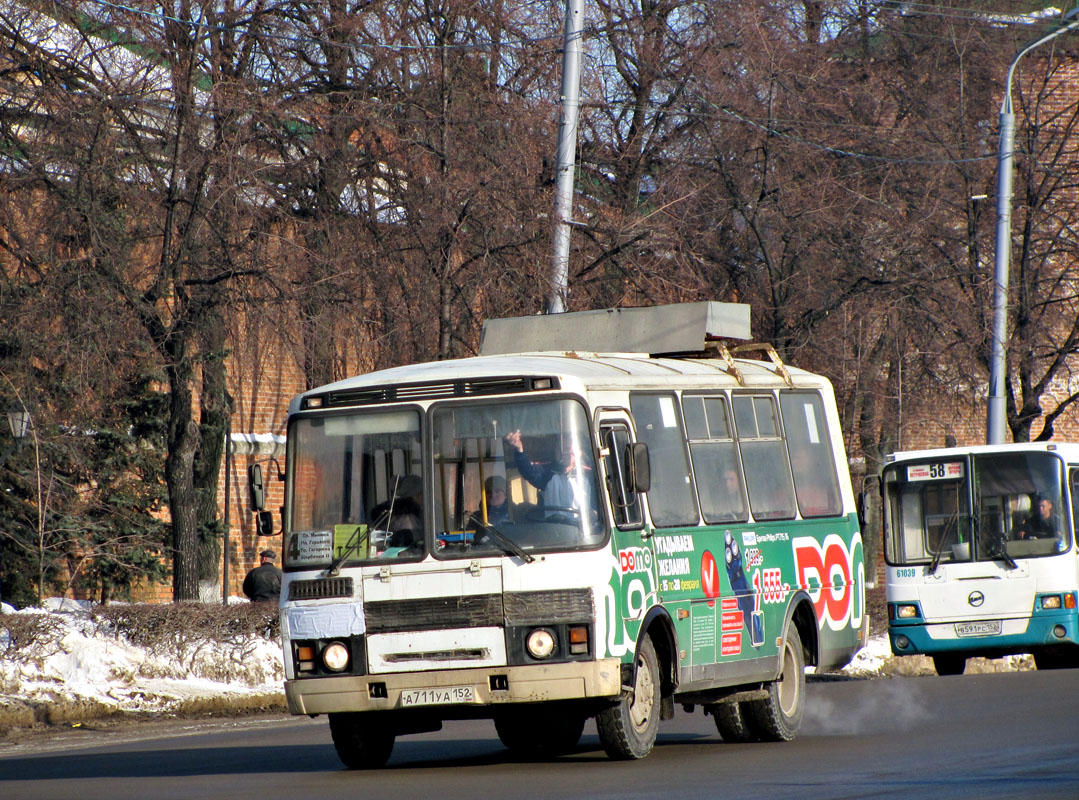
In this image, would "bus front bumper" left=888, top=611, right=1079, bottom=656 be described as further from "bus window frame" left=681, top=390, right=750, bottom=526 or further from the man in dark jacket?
"bus window frame" left=681, top=390, right=750, bottom=526

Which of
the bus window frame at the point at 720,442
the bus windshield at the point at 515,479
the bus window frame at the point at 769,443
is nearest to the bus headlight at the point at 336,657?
the bus windshield at the point at 515,479

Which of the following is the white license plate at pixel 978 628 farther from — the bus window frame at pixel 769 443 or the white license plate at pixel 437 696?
the white license plate at pixel 437 696

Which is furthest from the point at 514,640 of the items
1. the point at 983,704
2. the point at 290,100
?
the point at 290,100

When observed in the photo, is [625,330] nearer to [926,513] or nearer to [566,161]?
[566,161]

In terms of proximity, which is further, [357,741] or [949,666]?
[949,666]

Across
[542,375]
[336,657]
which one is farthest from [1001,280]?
[336,657]

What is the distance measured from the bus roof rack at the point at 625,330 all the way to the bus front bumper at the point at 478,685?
371 cm

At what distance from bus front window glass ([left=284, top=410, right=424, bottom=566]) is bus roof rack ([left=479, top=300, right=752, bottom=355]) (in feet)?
9.43

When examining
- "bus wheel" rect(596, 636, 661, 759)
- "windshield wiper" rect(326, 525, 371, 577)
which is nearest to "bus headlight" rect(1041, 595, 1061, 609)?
"bus wheel" rect(596, 636, 661, 759)

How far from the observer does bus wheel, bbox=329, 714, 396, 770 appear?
11.9m

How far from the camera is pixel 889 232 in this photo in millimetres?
24391

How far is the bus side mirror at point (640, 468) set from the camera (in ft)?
36.6

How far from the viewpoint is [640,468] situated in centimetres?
1116

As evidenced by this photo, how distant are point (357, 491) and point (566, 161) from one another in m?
7.97
